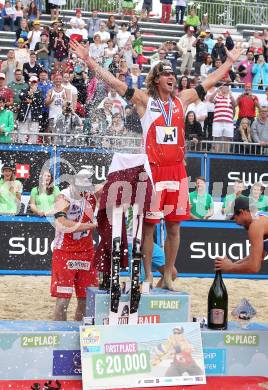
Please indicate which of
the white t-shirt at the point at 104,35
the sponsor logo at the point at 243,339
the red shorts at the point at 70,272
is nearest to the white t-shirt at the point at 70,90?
the white t-shirt at the point at 104,35

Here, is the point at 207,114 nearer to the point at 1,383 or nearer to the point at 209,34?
the point at 209,34

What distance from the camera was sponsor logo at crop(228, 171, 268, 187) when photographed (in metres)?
16.8

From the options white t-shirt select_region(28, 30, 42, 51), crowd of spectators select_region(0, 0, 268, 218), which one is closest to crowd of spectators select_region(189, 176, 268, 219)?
crowd of spectators select_region(0, 0, 268, 218)

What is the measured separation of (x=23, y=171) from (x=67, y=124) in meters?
1.30

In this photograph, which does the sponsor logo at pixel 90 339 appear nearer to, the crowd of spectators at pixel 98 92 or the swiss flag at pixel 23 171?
the crowd of spectators at pixel 98 92

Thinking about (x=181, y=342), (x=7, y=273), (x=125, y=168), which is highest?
(x=125, y=168)

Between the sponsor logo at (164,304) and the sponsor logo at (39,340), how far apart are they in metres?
0.94

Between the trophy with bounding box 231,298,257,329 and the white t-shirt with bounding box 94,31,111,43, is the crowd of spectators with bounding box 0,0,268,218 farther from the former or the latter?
the trophy with bounding box 231,298,257,329

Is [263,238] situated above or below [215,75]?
below

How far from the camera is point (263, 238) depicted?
7336 millimetres

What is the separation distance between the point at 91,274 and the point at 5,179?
566cm

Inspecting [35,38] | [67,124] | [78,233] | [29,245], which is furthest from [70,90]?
[78,233]

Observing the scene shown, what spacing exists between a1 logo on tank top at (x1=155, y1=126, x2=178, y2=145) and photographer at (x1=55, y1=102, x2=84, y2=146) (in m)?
7.98

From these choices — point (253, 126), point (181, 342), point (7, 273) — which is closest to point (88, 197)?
point (181, 342)
